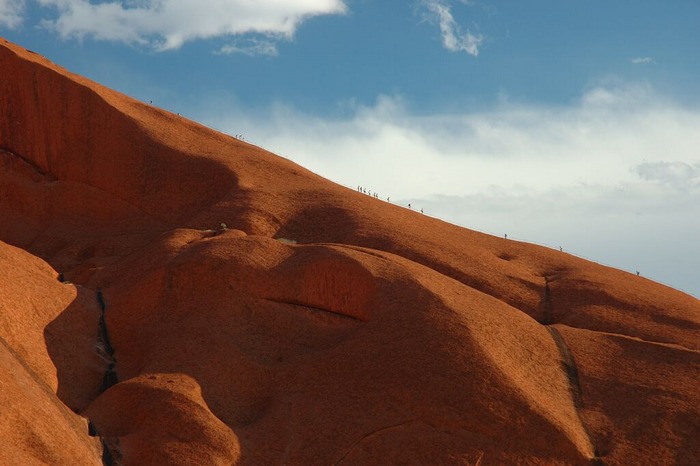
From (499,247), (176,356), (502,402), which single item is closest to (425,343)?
(502,402)

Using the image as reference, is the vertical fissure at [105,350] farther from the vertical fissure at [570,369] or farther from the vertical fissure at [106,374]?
the vertical fissure at [570,369]

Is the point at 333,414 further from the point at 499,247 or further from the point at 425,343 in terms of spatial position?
the point at 499,247

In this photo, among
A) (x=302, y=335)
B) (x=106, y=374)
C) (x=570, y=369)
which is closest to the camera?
(x=106, y=374)

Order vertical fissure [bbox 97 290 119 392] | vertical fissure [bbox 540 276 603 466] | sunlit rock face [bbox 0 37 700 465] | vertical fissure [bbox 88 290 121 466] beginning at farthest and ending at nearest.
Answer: vertical fissure [bbox 97 290 119 392], vertical fissure [bbox 540 276 603 466], sunlit rock face [bbox 0 37 700 465], vertical fissure [bbox 88 290 121 466]

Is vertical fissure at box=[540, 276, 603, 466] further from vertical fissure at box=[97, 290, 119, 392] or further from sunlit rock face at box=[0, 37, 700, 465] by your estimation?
vertical fissure at box=[97, 290, 119, 392]

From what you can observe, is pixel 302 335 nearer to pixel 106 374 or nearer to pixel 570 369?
pixel 106 374

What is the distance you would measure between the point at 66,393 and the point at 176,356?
3113mm

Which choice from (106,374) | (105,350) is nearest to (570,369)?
(106,374)

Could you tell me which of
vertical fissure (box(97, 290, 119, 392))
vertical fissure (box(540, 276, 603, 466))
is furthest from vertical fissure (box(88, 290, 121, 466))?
vertical fissure (box(540, 276, 603, 466))

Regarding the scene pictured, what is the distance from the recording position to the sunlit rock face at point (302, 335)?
23.4m

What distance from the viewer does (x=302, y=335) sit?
27594mm

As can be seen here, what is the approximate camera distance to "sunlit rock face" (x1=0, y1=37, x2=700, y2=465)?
76.9ft

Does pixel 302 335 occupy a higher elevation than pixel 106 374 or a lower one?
higher

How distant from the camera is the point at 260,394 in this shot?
A: 25.7 metres
